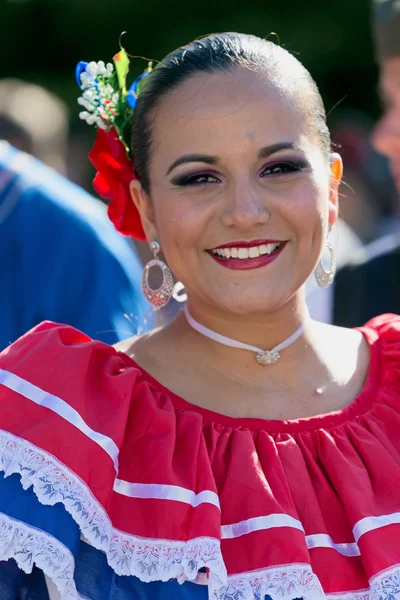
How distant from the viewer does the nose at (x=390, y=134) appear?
4105 millimetres

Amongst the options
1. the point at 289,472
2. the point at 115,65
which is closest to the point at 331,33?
the point at 115,65

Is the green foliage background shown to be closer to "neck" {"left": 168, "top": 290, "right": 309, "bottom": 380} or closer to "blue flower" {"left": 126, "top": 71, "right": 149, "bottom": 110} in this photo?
"blue flower" {"left": 126, "top": 71, "right": 149, "bottom": 110}

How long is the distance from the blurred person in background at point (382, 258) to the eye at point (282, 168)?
4.69ft

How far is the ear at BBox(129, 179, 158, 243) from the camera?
2.79m

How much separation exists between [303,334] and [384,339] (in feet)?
0.77

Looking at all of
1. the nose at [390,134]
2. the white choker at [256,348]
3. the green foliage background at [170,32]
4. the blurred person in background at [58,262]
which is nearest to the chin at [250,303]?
the white choker at [256,348]

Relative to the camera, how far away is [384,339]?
2900mm

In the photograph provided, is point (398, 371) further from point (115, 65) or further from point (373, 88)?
point (373, 88)

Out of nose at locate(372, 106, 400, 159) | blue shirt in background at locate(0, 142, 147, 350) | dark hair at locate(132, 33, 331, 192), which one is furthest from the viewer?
nose at locate(372, 106, 400, 159)

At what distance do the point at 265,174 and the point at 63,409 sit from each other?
0.73m

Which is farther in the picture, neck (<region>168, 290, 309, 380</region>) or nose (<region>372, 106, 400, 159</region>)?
nose (<region>372, 106, 400, 159</region>)

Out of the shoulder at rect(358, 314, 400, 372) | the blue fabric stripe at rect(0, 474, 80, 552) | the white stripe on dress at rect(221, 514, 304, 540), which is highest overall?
the blue fabric stripe at rect(0, 474, 80, 552)

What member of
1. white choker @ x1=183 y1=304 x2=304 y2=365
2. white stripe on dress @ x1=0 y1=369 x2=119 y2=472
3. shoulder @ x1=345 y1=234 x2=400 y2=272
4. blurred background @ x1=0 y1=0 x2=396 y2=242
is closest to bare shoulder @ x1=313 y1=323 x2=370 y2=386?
white choker @ x1=183 y1=304 x2=304 y2=365

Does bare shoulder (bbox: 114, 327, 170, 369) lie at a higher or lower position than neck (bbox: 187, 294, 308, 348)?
lower
